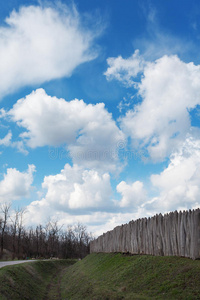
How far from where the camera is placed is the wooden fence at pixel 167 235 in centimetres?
1048

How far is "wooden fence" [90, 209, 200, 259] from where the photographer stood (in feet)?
34.4

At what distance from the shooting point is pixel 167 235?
12.3m

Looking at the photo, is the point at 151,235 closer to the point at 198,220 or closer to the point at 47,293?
the point at 198,220

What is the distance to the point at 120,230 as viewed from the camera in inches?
814

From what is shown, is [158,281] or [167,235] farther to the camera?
[167,235]

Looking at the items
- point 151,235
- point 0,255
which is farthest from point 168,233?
point 0,255

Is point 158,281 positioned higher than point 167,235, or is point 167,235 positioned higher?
point 167,235

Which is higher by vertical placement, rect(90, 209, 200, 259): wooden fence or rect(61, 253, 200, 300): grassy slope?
rect(90, 209, 200, 259): wooden fence

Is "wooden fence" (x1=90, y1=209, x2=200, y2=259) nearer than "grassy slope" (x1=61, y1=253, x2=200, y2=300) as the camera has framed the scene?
No

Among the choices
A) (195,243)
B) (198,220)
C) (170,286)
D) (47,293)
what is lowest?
(47,293)

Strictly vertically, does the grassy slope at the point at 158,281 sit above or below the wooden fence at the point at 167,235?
below

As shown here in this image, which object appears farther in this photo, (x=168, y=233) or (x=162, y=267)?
(x=168, y=233)

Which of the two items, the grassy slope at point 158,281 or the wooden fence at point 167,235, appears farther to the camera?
the wooden fence at point 167,235

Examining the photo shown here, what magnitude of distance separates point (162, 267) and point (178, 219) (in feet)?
6.44
